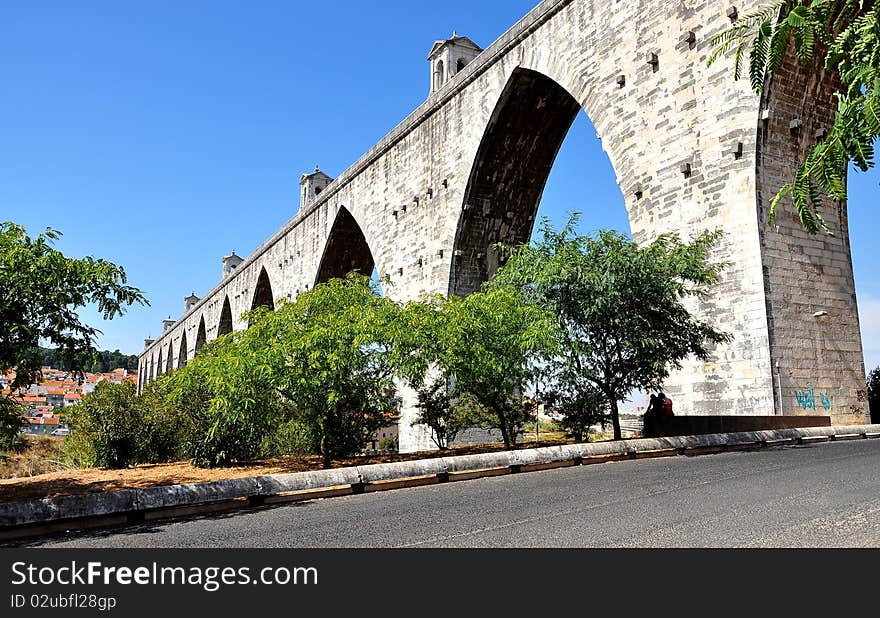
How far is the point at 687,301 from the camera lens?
12539mm

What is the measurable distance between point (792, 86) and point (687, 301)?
412 cm

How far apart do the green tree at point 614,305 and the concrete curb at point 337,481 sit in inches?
63.5

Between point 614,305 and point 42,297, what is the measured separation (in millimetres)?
7793

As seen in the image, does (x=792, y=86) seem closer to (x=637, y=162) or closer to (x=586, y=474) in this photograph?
(x=637, y=162)

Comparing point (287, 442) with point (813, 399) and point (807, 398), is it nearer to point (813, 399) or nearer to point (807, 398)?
point (807, 398)

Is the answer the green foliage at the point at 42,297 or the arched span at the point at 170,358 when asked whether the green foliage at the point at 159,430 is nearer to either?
the green foliage at the point at 42,297

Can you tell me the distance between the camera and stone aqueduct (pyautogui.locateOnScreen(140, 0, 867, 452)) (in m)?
11.6

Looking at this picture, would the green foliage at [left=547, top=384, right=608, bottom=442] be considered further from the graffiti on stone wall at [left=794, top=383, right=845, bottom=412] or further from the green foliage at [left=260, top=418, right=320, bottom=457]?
the green foliage at [left=260, top=418, right=320, bottom=457]

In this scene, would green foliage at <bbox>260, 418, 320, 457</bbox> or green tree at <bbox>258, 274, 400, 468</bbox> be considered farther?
green foliage at <bbox>260, 418, 320, 457</bbox>

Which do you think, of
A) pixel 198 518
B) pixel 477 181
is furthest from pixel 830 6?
pixel 477 181

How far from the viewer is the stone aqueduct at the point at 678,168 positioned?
11.6 m

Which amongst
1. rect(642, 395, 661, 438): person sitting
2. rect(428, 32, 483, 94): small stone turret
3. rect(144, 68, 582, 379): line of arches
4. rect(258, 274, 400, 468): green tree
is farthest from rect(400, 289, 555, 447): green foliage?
rect(428, 32, 483, 94): small stone turret

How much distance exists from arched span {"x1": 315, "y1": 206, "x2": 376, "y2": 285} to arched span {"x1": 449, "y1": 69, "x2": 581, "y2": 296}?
9.44 metres

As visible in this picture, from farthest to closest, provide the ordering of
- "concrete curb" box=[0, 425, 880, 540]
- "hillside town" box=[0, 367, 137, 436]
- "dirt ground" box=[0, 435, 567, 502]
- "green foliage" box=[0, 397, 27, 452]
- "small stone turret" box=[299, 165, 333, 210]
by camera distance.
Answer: "small stone turret" box=[299, 165, 333, 210]
"dirt ground" box=[0, 435, 567, 502]
"hillside town" box=[0, 367, 137, 436]
"green foliage" box=[0, 397, 27, 452]
"concrete curb" box=[0, 425, 880, 540]
